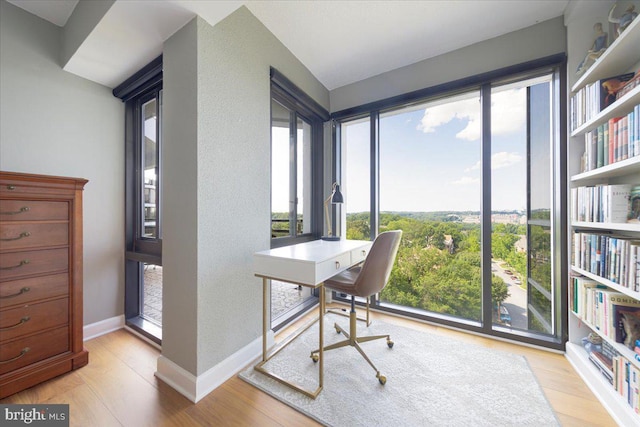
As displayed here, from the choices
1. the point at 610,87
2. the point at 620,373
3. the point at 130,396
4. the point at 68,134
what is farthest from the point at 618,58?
the point at 68,134

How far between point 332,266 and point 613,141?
1.78 meters

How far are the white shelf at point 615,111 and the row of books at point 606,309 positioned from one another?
3.39ft

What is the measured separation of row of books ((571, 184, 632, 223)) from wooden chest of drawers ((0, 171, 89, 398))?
11.0ft

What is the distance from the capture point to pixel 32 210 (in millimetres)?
1399

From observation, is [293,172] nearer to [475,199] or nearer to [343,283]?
[343,283]

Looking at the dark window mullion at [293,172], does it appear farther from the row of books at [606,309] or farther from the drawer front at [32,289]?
the row of books at [606,309]

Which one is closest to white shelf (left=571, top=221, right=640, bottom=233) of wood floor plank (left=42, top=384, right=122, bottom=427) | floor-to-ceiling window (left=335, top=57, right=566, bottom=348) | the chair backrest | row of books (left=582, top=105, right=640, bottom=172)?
floor-to-ceiling window (left=335, top=57, right=566, bottom=348)

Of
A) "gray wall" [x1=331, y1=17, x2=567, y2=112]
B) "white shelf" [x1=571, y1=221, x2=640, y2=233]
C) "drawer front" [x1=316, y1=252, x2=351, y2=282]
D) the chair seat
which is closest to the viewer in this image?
"white shelf" [x1=571, y1=221, x2=640, y2=233]

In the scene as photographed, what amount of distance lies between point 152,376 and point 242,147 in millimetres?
1665

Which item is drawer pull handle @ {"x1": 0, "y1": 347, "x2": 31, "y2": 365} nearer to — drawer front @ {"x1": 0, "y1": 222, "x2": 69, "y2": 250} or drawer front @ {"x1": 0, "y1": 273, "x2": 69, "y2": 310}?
drawer front @ {"x1": 0, "y1": 273, "x2": 69, "y2": 310}

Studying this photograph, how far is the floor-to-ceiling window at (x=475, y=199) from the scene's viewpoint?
1.87m

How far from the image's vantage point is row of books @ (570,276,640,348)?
123 cm

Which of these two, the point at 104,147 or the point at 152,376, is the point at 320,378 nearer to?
the point at 152,376

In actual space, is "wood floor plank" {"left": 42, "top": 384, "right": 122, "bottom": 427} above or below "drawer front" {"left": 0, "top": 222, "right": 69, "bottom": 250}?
below
